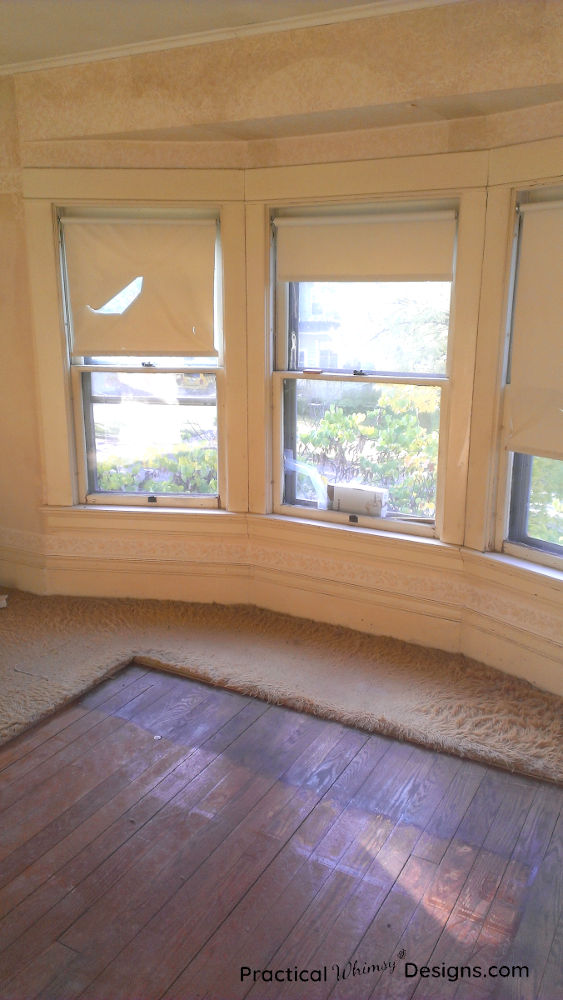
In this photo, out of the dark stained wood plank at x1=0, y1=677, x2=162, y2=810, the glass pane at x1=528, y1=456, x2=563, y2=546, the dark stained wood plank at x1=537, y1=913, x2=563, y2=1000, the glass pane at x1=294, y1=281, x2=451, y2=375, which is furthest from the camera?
the glass pane at x1=294, y1=281, x2=451, y2=375

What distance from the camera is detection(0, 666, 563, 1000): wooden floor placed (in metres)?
1.91

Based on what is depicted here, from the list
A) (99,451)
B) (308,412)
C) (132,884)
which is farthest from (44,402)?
(132,884)

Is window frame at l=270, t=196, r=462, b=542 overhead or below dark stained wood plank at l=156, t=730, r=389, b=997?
overhead

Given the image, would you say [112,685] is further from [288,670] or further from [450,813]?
[450,813]

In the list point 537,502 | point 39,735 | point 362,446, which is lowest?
point 39,735

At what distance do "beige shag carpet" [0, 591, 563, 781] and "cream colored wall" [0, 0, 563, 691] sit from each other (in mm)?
138

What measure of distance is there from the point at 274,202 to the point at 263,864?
2.74 metres

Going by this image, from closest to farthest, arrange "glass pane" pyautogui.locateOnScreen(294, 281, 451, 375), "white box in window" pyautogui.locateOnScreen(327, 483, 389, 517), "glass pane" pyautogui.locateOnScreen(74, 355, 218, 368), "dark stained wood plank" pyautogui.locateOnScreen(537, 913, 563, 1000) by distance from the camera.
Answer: "dark stained wood plank" pyautogui.locateOnScreen(537, 913, 563, 1000) → "glass pane" pyautogui.locateOnScreen(294, 281, 451, 375) → "white box in window" pyautogui.locateOnScreen(327, 483, 389, 517) → "glass pane" pyautogui.locateOnScreen(74, 355, 218, 368)

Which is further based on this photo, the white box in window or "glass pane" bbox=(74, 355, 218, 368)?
"glass pane" bbox=(74, 355, 218, 368)

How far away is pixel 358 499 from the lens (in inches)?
144

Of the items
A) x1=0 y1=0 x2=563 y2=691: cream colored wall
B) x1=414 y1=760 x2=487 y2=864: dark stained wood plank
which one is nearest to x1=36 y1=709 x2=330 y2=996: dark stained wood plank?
x1=414 y1=760 x2=487 y2=864: dark stained wood plank

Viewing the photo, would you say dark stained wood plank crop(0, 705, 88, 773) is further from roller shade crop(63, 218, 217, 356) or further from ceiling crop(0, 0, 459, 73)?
ceiling crop(0, 0, 459, 73)

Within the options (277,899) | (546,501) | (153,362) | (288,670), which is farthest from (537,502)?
(153,362)

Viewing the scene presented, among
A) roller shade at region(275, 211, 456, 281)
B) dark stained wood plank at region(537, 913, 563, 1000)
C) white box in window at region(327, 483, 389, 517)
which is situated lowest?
dark stained wood plank at region(537, 913, 563, 1000)
